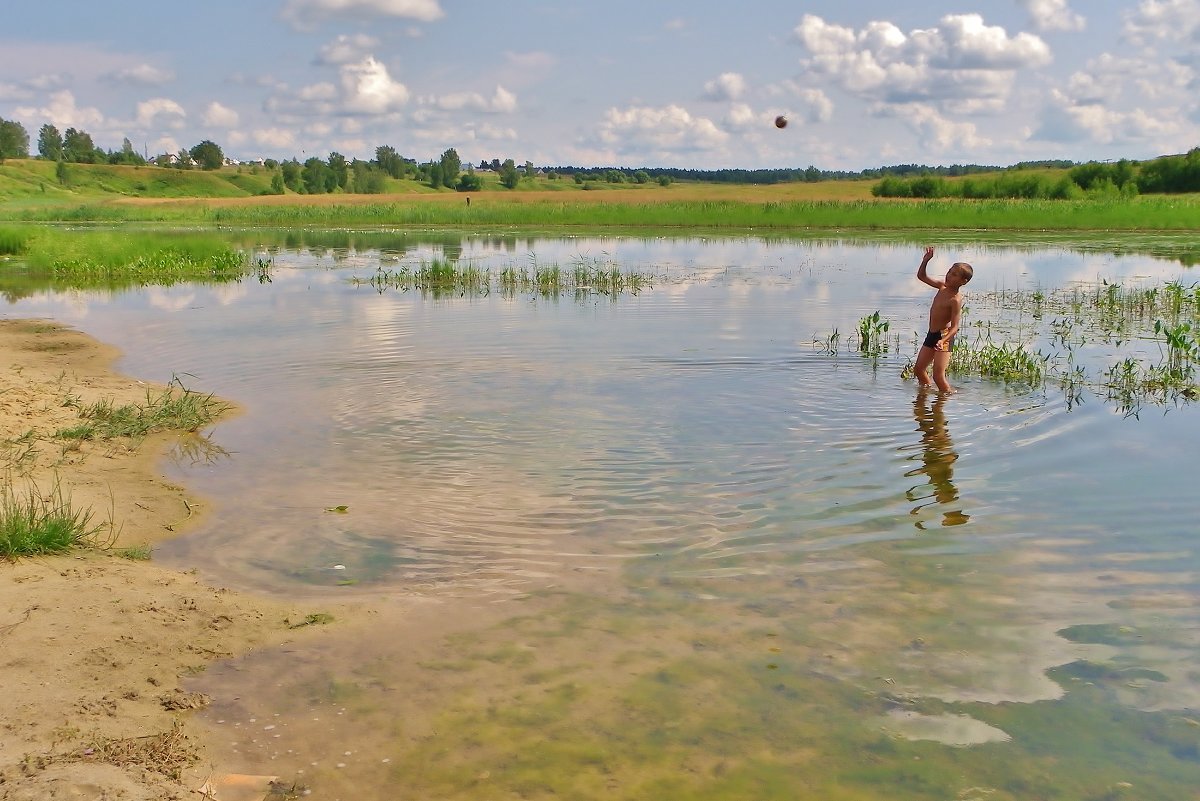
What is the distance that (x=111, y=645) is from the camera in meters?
5.09

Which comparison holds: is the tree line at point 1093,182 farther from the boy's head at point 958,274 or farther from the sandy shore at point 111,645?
the sandy shore at point 111,645

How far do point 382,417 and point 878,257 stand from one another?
25817 mm

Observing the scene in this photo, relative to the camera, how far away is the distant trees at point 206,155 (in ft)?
488

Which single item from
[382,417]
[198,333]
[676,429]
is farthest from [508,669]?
[198,333]

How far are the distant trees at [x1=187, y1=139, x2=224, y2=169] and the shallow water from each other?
489 ft

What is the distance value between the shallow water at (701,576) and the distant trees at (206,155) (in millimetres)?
149152

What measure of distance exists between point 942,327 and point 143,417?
31.0ft

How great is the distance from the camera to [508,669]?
520cm

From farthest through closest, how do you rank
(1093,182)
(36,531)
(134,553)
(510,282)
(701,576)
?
(1093,182)
(510,282)
(134,553)
(701,576)
(36,531)

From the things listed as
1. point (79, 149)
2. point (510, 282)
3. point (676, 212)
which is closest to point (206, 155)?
point (79, 149)

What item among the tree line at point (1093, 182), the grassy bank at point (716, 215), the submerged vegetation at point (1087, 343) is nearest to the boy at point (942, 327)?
the submerged vegetation at point (1087, 343)

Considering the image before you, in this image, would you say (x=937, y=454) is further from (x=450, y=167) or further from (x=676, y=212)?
(x=450, y=167)

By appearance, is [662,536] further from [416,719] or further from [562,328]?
[562,328]

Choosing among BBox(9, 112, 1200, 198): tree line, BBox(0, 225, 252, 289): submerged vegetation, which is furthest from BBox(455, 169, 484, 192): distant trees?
BBox(0, 225, 252, 289): submerged vegetation
